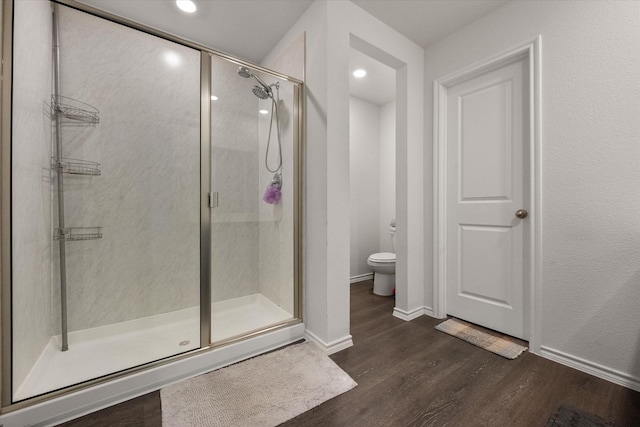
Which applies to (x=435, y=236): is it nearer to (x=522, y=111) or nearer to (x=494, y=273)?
(x=494, y=273)

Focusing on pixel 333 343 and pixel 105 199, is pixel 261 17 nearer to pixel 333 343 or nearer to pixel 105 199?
pixel 105 199

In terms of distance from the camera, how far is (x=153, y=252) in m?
2.12

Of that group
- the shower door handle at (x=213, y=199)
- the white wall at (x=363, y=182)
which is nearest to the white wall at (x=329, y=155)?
the shower door handle at (x=213, y=199)

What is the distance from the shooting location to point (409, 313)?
2.30 m

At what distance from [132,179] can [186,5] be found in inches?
53.2

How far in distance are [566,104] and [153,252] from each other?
10.0 ft

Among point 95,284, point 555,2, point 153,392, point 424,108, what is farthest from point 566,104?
point 95,284

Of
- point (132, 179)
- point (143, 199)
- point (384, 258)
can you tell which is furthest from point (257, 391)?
point (384, 258)

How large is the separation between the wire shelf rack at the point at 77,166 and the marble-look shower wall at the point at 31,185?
9 cm

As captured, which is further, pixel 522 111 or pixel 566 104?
pixel 522 111

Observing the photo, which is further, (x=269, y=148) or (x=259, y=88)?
(x=269, y=148)

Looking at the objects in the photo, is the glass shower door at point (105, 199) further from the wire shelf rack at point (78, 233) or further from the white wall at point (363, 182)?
the white wall at point (363, 182)

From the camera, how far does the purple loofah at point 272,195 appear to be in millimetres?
2146

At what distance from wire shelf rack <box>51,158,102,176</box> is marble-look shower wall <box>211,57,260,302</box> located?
930 mm
